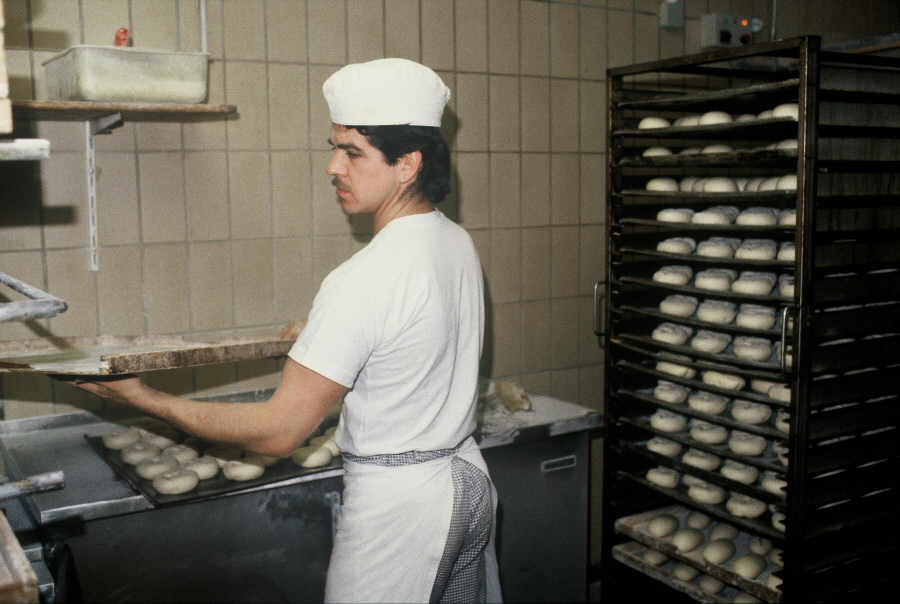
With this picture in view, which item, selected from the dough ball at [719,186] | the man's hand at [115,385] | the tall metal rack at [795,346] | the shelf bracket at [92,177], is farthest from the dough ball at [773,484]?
the shelf bracket at [92,177]

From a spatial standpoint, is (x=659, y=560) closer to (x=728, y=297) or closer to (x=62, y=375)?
(x=728, y=297)

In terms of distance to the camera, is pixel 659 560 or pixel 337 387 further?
pixel 659 560

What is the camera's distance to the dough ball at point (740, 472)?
252 cm

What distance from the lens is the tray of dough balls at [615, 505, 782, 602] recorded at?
2438 millimetres

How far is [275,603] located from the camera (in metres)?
2.07

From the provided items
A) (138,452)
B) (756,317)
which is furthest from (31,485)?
(756,317)

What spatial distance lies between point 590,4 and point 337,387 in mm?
2101

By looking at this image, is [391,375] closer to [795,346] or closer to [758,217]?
[795,346]

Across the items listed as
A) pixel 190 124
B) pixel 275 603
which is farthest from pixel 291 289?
pixel 275 603

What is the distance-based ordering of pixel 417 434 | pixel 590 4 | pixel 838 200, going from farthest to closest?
pixel 590 4 < pixel 838 200 < pixel 417 434

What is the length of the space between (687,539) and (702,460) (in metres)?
0.26

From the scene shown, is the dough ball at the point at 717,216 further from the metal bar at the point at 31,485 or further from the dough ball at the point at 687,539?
the metal bar at the point at 31,485

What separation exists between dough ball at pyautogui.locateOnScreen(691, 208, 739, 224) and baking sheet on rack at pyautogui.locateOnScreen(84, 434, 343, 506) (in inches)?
53.0

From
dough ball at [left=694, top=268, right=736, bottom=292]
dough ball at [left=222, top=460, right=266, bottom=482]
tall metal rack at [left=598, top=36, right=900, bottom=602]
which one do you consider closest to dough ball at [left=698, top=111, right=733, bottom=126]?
tall metal rack at [left=598, top=36, right=900, bottom=602]
